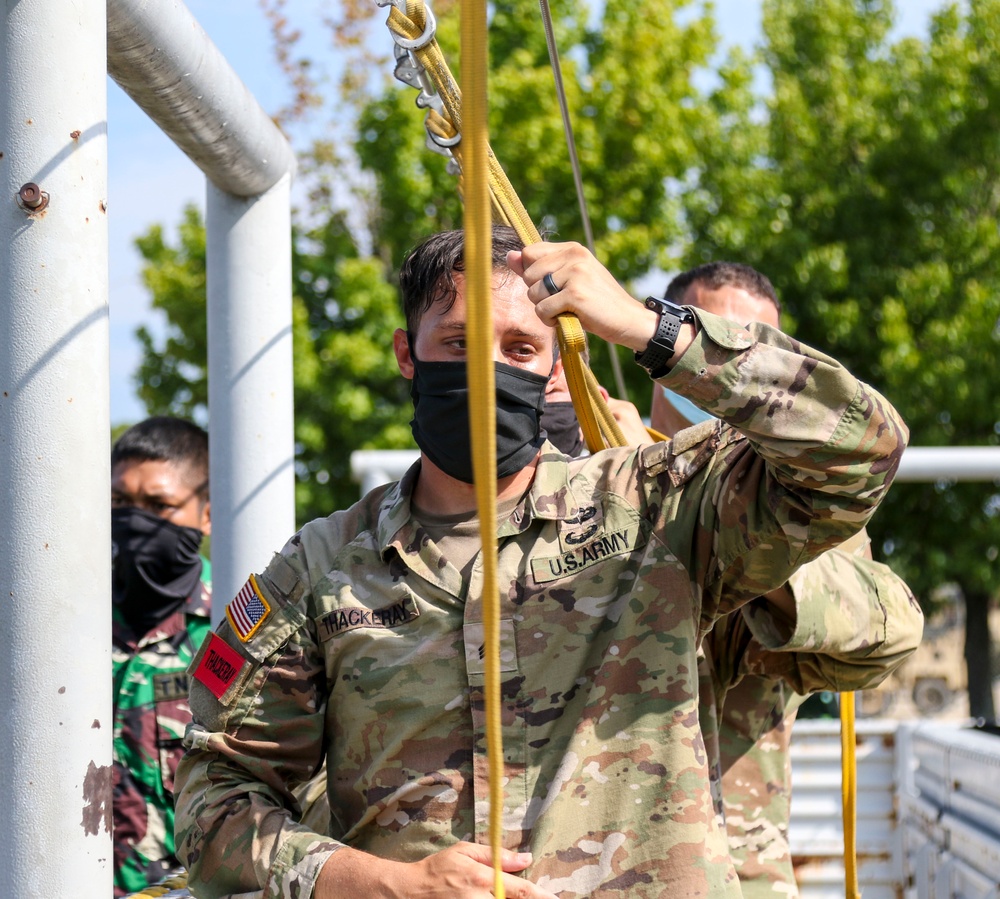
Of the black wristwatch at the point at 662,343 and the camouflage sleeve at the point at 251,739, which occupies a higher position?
the black wristwatch at the point at 662,343

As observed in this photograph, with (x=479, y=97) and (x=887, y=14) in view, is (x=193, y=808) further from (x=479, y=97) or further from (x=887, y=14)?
(x=887, y=14)

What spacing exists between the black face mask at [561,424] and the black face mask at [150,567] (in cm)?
130

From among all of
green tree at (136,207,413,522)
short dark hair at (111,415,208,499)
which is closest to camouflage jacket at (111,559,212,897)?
short dark hair at (111,415,208,499)

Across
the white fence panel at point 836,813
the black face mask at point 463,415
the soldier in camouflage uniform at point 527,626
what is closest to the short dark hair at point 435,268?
the soldier in camouflage uniform at point 527,626

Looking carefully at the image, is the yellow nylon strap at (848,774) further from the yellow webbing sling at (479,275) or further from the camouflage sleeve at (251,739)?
the yellow webbing sling at (479,275)

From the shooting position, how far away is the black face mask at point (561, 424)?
107 inches

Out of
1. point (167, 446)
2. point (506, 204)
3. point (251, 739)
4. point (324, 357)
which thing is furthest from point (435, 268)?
point (324, 357)

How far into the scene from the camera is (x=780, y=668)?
214 centimetres

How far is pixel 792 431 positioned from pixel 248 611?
35.6 inches

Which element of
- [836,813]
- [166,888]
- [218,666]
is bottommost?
[836,813]

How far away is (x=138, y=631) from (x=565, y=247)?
2322 millimetres

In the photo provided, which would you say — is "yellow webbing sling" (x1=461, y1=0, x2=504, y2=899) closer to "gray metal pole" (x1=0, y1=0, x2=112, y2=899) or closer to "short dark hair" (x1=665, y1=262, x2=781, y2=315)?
"gray metal pole" (x1=0, y1=0, x2=112, y2=899)

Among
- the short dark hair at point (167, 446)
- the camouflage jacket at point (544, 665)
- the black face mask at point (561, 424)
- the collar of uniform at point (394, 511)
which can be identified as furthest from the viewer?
the short dark hair at point (167, 446)

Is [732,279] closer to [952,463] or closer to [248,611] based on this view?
[248,611]
